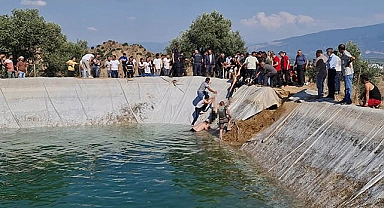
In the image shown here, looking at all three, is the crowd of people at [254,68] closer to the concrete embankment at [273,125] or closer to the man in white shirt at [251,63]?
the man in white shirt at [251,63]

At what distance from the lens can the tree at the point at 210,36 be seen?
50.0 m

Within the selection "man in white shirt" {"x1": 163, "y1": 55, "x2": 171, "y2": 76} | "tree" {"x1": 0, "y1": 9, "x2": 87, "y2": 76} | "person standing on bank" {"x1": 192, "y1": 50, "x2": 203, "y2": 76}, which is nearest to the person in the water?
"person standing on bank" {"x1": 192, "y1": 50, "x2": 203, "y2": 76}

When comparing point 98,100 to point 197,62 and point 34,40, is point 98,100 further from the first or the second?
point 34,40

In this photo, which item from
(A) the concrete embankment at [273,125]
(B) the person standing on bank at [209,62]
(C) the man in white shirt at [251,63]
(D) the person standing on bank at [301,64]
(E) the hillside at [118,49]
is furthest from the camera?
(E) the hillside at [118,49]

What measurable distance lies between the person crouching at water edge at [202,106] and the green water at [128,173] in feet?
12.6

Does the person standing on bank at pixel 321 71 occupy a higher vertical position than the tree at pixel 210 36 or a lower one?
lower

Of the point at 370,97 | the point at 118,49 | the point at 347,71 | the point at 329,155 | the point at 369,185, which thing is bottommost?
the point at 369,185

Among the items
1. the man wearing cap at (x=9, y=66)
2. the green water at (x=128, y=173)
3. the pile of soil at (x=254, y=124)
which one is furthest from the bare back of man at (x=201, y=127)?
the man wearing cap at (x=9, y=66)

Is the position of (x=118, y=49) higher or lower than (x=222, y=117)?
higher

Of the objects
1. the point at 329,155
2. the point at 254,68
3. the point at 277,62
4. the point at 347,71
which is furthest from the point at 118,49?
the point at 329,155

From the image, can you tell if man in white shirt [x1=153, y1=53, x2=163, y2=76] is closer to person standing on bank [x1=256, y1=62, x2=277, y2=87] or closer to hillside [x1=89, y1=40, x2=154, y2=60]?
person standing on bank [x1=256, y1=62, x2=277, y2=87]

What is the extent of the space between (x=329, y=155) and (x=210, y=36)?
3813cm

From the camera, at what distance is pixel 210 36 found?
49750 millimetres

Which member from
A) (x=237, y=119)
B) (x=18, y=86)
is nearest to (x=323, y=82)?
(x=237, y=119)
